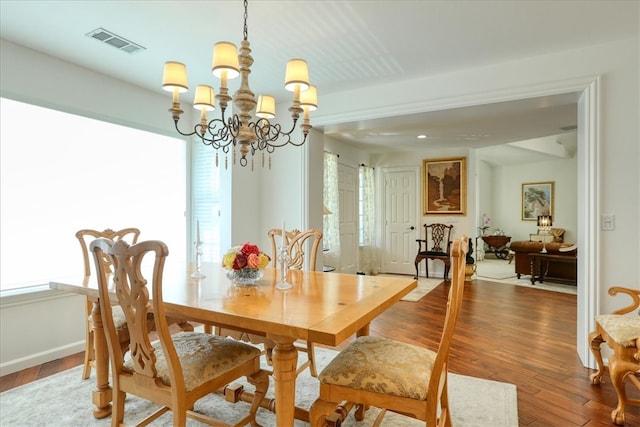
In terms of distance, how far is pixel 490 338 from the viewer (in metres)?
3.38

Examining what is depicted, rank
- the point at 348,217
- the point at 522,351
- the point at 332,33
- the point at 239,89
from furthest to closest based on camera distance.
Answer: the point at 348,217
the point at 522,351
the point at 332,33
the point at 239,89

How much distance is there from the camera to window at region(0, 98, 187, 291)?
280 centimetres

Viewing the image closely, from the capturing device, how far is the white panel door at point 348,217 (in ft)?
20.6

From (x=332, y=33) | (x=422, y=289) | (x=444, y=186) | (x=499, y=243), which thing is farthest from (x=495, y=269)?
(x=332, y=33)

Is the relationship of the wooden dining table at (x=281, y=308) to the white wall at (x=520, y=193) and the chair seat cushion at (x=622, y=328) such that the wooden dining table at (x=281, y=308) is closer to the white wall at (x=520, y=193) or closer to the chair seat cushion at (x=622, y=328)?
the chair seat cushion at (x=622, y=328)

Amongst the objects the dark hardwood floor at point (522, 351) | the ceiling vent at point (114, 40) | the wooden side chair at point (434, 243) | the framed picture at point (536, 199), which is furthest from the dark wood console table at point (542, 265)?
the ceiling vent at point (114, 40)

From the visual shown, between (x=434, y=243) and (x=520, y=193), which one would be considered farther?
(x=520, y=193)

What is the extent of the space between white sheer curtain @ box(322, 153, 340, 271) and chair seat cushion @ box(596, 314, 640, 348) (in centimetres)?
385

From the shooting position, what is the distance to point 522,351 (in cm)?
305

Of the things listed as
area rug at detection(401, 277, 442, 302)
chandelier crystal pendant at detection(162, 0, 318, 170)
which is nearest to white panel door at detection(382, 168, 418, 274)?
area rug at detection(401, 277, 442, 302)

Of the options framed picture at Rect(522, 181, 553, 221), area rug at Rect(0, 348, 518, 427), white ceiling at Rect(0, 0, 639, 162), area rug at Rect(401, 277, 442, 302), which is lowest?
area rug at Rect(401, 277, 442, 302)

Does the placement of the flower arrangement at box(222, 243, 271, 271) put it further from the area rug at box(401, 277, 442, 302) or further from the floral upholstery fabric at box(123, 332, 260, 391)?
the area rug at box(401, 277, 442, 302)

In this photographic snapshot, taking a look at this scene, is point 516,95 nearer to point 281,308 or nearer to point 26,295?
point 281,308

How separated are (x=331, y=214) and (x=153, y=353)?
4483 millimetres
